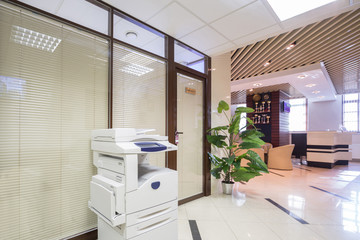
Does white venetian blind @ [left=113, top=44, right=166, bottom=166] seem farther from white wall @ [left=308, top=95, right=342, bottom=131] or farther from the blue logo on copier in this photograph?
white wall @ [left=308, top=95, right=342, bottom=131]

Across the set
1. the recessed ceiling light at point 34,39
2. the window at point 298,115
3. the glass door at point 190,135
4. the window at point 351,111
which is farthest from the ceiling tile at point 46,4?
the window at point 351,111

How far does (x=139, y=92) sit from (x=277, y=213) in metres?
2.81

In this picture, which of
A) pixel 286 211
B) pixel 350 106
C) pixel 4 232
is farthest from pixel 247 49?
pixel 350 106

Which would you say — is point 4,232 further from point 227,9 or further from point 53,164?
point 227,9

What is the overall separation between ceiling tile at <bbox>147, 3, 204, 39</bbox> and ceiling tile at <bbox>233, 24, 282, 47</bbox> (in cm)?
92

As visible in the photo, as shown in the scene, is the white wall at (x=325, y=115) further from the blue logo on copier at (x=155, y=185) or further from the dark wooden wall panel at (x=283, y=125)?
the blue logo on copier at (x=155, y=185)

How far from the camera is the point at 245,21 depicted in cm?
262

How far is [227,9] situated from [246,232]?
286 centimetres

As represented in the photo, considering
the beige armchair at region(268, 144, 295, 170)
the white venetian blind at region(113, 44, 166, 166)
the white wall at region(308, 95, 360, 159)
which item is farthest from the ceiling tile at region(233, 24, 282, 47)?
the white wall at region(308, 95, 360, 159)

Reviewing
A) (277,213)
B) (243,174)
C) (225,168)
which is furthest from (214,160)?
(277,213)

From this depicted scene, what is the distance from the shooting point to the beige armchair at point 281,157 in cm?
613

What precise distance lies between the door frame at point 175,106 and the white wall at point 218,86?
7.3 inches

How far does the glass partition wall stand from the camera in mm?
1687

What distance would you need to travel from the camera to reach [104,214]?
5.32 ft
